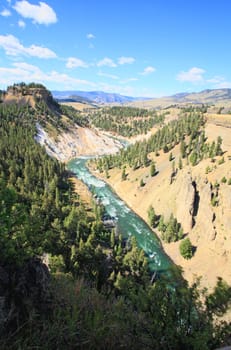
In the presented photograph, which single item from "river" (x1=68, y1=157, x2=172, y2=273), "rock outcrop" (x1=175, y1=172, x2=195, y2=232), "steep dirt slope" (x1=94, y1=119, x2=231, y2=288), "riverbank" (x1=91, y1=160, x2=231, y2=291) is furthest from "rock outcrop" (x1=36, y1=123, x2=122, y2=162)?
"rock outcrop" (x1=175, y1=172, x2=195, y2=232)

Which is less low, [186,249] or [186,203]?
[186,203]

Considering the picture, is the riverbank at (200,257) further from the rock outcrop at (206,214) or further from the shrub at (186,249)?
the rock outcrop at (206,214)

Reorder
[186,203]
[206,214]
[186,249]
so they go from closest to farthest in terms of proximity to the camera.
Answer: [186,249]
[206,214]
[186,203]

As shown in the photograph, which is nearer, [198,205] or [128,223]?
[198,205]

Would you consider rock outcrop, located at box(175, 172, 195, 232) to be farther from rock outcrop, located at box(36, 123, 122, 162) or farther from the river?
rock outcrop, located at box(36, 123, 122, 162)

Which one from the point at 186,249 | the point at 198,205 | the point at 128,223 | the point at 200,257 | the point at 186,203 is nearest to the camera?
the point at 186,249

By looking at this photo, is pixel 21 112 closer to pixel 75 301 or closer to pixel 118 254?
pixel 118 254

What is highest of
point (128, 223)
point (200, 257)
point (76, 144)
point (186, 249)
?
point (76, 144)

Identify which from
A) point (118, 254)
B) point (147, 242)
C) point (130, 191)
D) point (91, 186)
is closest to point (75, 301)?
point (118, 254)

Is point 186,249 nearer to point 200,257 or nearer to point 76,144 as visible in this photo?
Result: point 200,257

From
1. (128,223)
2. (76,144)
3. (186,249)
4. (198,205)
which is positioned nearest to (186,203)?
(198,205)
